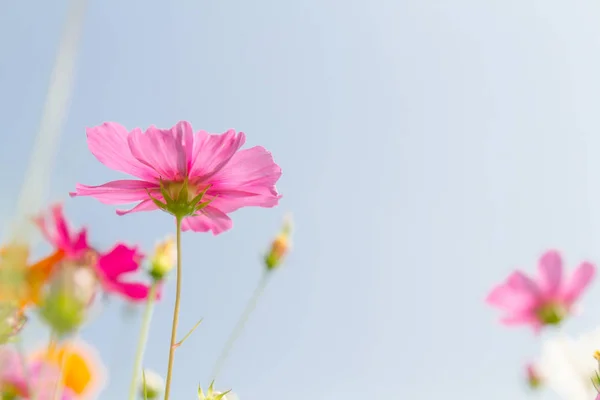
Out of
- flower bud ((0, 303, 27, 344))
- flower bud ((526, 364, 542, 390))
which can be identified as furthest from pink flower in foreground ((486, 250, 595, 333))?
flower bud ((0, 303, 27, 344))

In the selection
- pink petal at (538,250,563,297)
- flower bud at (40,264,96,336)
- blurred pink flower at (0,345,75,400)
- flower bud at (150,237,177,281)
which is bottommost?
flower bud at (40,264,96,336)

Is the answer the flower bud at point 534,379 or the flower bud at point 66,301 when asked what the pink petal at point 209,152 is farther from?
the flower bud at point 534,379

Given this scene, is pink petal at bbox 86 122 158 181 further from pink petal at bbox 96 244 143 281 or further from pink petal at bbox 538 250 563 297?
pink petal at bbox 538 250 563 297

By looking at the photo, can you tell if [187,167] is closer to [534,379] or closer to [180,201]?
[180,201]

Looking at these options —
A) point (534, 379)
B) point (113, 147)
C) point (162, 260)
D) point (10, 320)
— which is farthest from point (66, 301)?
point (534, 379)

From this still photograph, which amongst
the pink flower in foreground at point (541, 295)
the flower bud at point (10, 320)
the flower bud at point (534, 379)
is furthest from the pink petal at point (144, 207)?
the flower bud at point (534, 379)

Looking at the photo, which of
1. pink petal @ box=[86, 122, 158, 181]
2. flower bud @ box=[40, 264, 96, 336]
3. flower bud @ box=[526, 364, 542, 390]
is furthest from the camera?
flower bud @ box=[526, 364, 542, 390]
